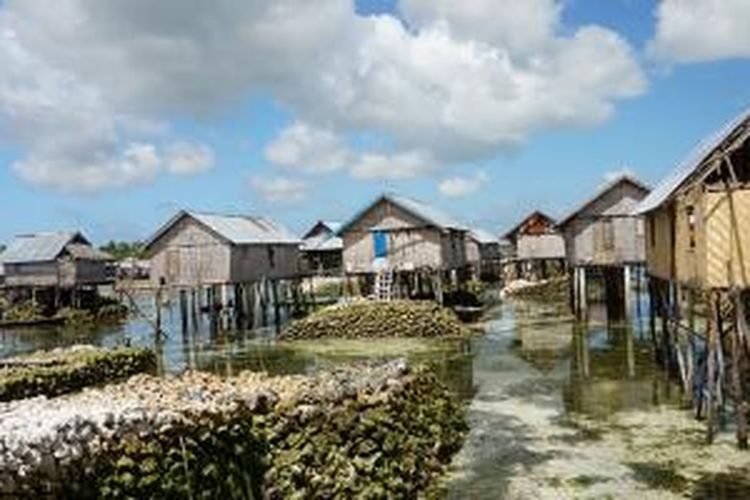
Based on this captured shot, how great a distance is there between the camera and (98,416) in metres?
11.5

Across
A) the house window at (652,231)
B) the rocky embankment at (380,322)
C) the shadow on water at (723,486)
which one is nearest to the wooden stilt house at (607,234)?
the rocky embankment at (380,322)

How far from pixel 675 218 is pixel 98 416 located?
13.6 metres

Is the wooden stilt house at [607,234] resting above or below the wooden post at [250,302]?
above

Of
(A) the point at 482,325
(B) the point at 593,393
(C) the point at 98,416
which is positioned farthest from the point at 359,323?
(C) the point at 98,416

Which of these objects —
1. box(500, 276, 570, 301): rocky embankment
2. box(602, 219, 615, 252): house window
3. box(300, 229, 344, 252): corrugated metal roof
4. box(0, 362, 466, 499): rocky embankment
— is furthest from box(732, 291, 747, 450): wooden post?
box(300, 229, 344, 252): corrugated metal roof

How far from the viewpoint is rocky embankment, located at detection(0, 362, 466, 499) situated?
11195 mm

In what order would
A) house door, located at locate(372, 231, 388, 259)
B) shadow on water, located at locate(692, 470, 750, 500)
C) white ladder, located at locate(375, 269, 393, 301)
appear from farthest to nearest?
1. house door, located at locate(372, 231, 388, 259)
2. white ladder, located at locate(375, 269, 393, 301)
3. shadow on water, located at locate(692, 470, 750, 500)

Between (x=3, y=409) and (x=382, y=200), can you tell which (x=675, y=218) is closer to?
(x=3, y=409)

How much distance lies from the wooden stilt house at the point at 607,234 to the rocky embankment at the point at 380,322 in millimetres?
5661

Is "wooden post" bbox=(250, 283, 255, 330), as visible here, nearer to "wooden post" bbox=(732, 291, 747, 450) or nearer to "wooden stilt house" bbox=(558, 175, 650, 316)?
"wooden stilt house" bbox=(558, 175, 650, 316)

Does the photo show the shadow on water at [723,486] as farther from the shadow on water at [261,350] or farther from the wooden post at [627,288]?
the wooden post at [627,288]

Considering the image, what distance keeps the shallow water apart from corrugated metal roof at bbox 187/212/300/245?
4.57 m

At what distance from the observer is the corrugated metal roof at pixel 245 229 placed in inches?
1678

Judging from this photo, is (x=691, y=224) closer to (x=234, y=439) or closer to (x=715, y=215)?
(x=715, y=215)
